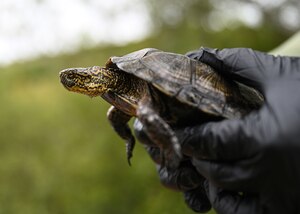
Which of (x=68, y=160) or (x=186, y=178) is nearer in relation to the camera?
(x=186, y=178)

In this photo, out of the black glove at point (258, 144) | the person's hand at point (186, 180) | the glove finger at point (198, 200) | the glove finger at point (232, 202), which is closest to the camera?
the black glove at point (258, 144)

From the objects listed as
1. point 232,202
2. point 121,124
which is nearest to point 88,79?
point 121,124

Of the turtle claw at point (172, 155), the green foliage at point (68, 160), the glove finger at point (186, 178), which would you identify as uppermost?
the turtle claw at point (172, 155)

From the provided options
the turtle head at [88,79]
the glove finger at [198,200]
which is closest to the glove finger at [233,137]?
the turtle head at [88,79]

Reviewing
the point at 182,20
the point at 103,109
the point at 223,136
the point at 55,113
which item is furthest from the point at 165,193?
the point at 223,136

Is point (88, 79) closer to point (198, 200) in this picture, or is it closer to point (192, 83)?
point (192, 83)

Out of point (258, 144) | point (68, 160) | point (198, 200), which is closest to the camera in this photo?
point (258, 144)

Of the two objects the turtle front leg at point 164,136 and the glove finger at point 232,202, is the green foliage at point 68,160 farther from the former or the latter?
the turtle front leg at point 164,136
